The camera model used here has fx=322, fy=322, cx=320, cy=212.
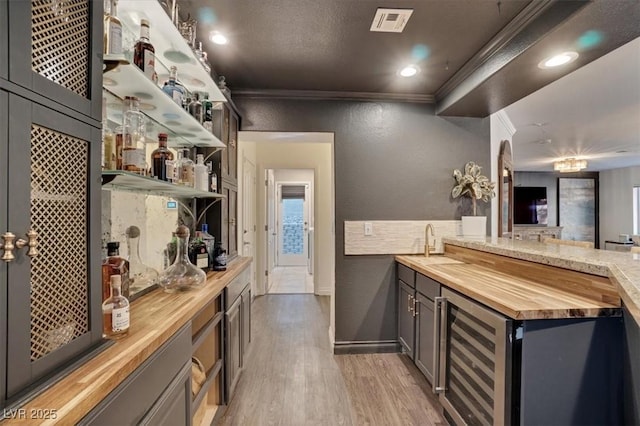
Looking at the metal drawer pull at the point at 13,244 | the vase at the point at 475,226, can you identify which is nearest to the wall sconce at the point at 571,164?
the vase at the point at 475,226

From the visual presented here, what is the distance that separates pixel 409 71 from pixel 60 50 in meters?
2.28

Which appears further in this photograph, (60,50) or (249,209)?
(249,209)

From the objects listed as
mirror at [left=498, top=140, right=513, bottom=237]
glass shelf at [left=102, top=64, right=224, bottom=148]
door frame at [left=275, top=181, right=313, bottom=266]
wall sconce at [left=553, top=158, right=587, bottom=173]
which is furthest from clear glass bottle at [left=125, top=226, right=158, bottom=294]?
wall sconce at [left=553, top=158, right=587, bottom=173]

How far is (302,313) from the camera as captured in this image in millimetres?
4102

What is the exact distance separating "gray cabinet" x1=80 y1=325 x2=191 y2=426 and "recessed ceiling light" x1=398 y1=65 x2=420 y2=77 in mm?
2288

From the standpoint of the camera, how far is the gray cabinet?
82 cm

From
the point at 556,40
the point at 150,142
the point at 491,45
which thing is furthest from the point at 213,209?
the point at 556,40

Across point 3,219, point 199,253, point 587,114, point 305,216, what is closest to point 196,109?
point 199,253

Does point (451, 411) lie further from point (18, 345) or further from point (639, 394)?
point (18, 345)

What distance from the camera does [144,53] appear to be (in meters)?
1.35

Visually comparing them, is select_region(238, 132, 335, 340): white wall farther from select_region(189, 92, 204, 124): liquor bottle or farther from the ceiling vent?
the ceiling vent

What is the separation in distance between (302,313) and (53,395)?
3533 millimetres

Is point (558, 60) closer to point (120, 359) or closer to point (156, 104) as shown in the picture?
point (156, 104)

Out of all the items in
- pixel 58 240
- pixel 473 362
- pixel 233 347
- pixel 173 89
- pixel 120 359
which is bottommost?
pixel 233 347
